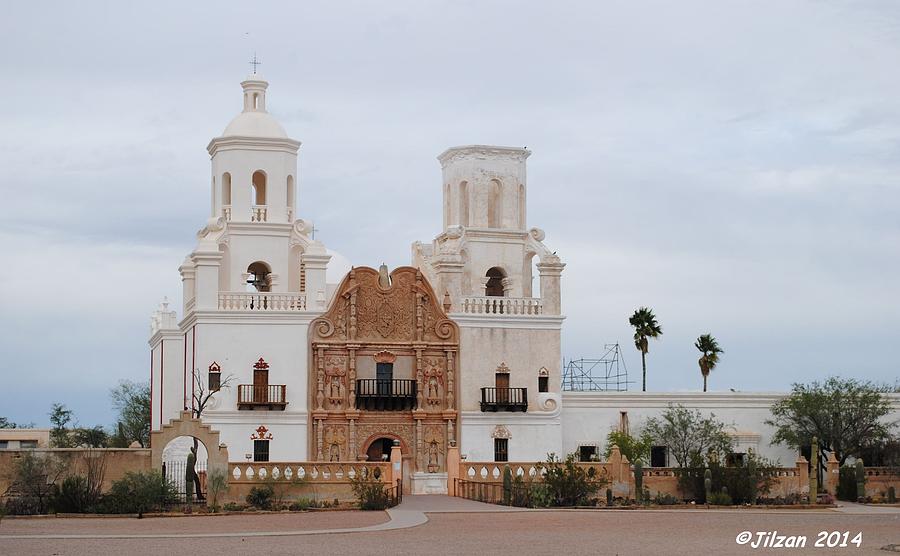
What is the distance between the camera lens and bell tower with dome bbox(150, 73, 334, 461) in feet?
164

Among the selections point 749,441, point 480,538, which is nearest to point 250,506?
point 480,538

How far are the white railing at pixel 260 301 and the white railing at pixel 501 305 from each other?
5.94 meters

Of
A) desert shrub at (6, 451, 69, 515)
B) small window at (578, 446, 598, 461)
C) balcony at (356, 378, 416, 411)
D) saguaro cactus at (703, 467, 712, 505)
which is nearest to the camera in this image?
desert shrub at (6, 451, 69, 515)

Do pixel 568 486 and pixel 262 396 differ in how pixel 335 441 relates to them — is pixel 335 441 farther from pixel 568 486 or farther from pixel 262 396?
pixel 568 486

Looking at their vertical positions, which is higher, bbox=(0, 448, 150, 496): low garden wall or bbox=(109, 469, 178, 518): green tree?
bbox=(0, 448, 150, 496): low garden wall

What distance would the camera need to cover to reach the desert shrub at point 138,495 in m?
37.2

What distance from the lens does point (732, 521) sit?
33.8 m

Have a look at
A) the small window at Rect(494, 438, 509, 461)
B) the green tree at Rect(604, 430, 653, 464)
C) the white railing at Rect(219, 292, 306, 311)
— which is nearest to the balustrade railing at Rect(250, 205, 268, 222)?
the white railing at Rect(219, 292, 306, 311)

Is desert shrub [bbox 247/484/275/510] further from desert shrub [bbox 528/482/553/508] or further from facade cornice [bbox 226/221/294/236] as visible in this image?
facade cornice [bbox 226/221/294/236]

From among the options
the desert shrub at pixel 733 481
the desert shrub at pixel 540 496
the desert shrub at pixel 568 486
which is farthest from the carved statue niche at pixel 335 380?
the desert shrub at pixel 733 481

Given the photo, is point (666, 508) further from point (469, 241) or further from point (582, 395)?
point (469, 241)

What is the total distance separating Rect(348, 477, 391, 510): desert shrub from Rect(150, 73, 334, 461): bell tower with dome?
29.7 ft

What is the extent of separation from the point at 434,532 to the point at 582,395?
23.3m

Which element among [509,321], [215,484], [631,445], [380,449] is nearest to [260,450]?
[380,449]
